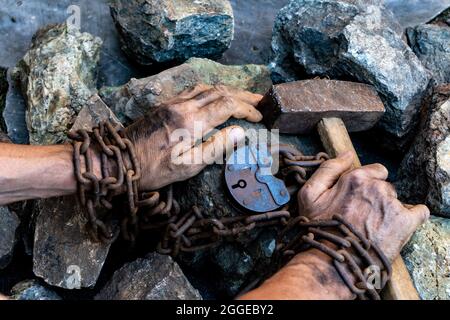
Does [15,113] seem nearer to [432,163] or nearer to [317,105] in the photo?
[317,105]

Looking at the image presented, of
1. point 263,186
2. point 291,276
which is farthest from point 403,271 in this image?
point 263,186

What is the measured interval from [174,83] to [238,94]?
43 cm

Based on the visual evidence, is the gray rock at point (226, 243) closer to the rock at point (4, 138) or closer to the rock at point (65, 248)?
the rock at point (65, 248)

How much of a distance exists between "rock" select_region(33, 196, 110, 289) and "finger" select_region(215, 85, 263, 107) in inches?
A: 33.4

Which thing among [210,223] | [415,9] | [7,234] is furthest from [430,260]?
[415,9]

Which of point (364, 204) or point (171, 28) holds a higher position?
point (171, 28)

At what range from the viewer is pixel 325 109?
9.98 feet

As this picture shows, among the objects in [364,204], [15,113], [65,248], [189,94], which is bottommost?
[65,248]

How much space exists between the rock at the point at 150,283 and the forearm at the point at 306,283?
41 centimetres

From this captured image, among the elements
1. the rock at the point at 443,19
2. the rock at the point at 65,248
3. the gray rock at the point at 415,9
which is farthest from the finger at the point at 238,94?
the rock at the point at 443,19

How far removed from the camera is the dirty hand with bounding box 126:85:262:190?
2838 millimetres

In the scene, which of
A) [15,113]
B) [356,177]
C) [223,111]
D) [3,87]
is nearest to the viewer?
[356,177]

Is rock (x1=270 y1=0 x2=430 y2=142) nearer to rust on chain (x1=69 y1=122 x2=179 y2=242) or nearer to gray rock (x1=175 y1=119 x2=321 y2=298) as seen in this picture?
gray rock (x1=175 y1=119 x2=321 y2=298)

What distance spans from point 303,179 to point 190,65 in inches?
37.8
